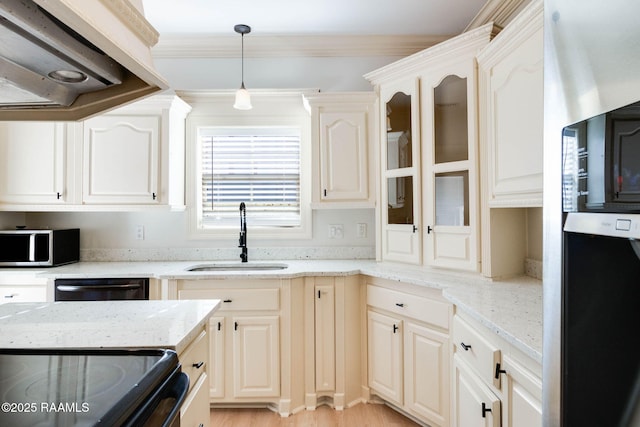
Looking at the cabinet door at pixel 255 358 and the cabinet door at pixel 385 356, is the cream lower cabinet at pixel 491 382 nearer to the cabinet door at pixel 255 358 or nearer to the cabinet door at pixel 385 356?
the cabinet door at pixel 385 356

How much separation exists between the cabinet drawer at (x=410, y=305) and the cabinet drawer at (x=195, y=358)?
3.72ft

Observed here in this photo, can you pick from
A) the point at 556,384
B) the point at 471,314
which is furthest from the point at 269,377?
the point at 556,384

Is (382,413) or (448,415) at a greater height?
(448,415)

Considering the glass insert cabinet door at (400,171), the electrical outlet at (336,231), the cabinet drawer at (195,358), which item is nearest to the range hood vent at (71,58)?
the cabinet drawer at (195,358)

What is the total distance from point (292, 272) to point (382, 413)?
1.07m

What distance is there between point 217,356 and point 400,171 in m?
1.68

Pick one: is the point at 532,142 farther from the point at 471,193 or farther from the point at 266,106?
the point at 266,106

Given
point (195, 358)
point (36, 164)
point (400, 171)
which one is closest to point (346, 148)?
point (400, 171)

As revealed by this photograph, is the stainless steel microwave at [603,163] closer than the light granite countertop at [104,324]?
Yes

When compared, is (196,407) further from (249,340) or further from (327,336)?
(327,336)

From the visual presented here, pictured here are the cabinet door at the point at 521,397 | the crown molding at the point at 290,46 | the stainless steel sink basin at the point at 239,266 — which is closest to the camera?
the cabinet door at the point at 521,397

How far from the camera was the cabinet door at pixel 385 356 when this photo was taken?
6.83 feet

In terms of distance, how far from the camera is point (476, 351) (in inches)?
54.6

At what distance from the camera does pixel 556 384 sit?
27.1 inches
